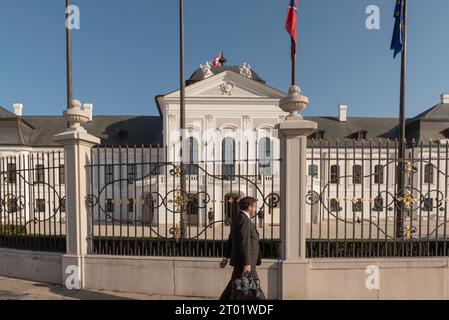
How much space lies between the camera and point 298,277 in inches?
182

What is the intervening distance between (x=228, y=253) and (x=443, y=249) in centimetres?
459

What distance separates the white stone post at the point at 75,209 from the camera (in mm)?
5180

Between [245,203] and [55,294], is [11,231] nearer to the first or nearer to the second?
[55,294]

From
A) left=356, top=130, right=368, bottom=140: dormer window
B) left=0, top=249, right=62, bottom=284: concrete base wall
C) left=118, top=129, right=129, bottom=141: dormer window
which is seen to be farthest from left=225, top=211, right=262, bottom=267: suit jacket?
left=356, top=130, right=368, bottom=140: dormer window

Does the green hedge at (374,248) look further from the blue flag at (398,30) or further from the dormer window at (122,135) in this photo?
the dormer window at (122,135)

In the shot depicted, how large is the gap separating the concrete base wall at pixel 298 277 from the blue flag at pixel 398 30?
712cm

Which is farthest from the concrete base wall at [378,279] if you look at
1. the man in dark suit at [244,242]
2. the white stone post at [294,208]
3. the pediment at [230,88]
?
the pediment at [230,88]

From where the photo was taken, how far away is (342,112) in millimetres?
30453

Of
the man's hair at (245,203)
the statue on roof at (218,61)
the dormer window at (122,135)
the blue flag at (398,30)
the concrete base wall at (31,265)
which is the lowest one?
the concrete base wall at (31,265)

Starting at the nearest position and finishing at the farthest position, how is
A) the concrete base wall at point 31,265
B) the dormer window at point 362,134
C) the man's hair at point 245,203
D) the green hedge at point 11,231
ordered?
the man's hair at point 245,203
the concrete base wall at point 31,265
the green hedge at point 11,231
the dormer window at point 362,134

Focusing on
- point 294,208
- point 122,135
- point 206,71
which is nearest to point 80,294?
point 294,208
